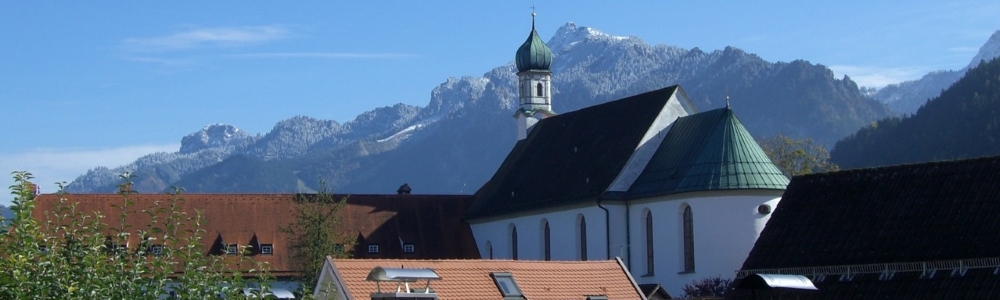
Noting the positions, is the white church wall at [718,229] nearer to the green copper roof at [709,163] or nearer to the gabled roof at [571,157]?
the green copper roof at [709,163]

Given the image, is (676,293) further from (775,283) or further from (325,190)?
(775,283)

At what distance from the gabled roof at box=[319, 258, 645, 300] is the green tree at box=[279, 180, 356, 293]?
24.2m

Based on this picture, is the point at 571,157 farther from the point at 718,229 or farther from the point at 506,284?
the point at 506,284

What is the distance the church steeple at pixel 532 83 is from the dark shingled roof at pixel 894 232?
100 feet

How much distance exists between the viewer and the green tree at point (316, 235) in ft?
222

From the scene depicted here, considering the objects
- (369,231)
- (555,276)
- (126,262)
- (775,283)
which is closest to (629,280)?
(555,276)

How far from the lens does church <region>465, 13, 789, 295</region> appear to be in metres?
61.3

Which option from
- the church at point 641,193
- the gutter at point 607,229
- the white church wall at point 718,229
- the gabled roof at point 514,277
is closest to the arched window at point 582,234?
the church at point 641,193

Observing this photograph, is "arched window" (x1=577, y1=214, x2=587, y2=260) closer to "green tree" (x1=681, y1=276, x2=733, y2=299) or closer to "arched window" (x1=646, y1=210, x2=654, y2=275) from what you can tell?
"arched window" (x1=646, y1=210, x2=654, y2=275)

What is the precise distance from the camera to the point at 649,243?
212ft

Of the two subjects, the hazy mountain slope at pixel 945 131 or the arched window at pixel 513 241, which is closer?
the arched window at pixel 513 241

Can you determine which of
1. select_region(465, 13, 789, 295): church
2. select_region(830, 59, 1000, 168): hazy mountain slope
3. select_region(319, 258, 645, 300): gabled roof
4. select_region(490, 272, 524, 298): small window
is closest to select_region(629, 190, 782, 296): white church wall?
select_region(465, 13, 789, 295): church

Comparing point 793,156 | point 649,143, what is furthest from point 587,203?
point 793,156

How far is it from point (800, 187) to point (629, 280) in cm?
1056
